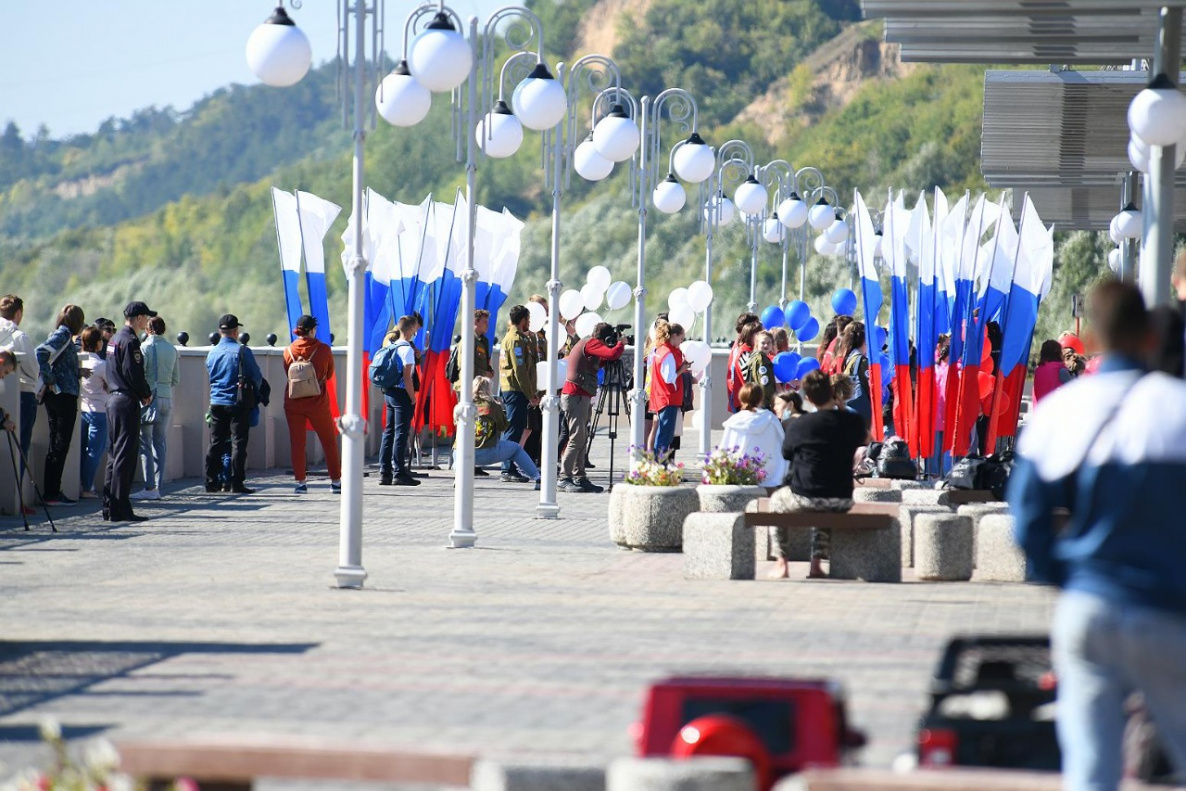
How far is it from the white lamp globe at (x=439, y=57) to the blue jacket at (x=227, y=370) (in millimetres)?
7448

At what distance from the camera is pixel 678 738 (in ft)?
17.6

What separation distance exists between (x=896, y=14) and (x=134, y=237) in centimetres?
11593

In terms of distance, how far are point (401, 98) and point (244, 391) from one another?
23.4 ft

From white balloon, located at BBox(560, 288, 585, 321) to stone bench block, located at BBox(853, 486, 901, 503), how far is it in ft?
30.0

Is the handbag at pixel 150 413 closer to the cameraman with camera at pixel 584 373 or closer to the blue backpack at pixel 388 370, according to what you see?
the blue backpack at pixel 388 370

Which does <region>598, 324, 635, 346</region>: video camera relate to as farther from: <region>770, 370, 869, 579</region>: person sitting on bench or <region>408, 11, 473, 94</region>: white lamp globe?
<region>408, 11, 473, 94</region>: white lamp globe

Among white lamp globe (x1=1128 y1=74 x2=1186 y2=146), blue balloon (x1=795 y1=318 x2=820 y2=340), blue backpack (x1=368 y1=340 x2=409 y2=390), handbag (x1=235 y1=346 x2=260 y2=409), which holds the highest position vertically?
white lamp globe (x1=1128 y1=74 x2=1186 y2=146)

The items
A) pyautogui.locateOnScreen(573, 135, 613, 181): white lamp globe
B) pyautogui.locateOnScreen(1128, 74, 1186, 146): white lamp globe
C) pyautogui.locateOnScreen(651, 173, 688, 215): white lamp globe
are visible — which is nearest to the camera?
pyautogui.locateOnScreen(1128, 74, 1186, 146): white lamp globe

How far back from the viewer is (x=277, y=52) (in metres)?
11.1

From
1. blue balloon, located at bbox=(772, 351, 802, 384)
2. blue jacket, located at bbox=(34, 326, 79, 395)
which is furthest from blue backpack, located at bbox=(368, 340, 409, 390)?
blue balloon, located at bbox=(772, 351, 802, 384)

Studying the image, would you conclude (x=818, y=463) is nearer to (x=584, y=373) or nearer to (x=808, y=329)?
(x=584, y=373)

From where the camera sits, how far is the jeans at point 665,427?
20.1 m

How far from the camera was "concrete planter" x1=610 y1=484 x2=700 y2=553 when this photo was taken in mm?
13953

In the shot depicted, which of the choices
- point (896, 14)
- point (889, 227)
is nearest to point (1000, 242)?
point (889, 227)
